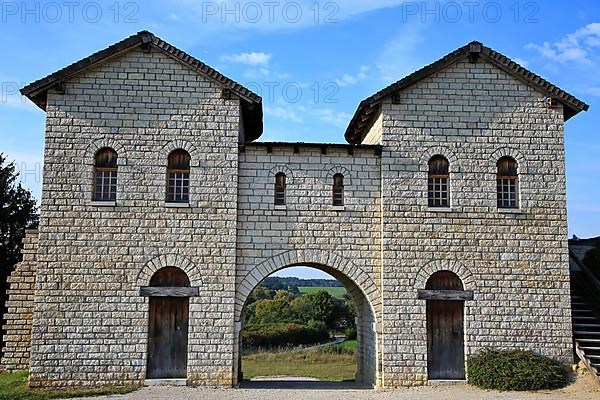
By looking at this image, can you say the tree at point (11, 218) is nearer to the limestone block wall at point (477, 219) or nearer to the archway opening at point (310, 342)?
the archway opening at point (310, 342)

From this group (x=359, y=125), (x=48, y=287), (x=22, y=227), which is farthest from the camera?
(x=22, y=227)

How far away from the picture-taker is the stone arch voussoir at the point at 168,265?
1526 centimetres

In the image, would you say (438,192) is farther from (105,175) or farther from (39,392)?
(39,392)

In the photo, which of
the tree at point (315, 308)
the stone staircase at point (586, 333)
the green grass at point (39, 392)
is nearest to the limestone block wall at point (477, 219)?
the stone staircase at point (586, 333)

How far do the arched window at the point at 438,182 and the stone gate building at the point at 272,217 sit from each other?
2.1 inches

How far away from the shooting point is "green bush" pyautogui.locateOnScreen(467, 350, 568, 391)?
1474 cm

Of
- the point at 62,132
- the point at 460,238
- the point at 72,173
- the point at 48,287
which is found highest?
the point at 62,132

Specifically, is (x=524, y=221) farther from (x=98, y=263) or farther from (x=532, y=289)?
(x=98, y=263)

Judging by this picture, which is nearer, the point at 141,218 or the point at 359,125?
the point at 141,218

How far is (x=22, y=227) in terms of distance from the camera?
80.7 ft

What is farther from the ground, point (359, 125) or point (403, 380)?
point (359, 125)

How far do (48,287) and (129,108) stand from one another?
16.4 feet

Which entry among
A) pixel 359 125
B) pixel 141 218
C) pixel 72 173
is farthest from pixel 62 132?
pixel 359 125

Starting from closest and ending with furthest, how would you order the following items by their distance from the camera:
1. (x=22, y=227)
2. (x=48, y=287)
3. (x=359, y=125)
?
1. (x=48, y=287)
2. (x=359, y=125)
3. (x=22, y=227)
